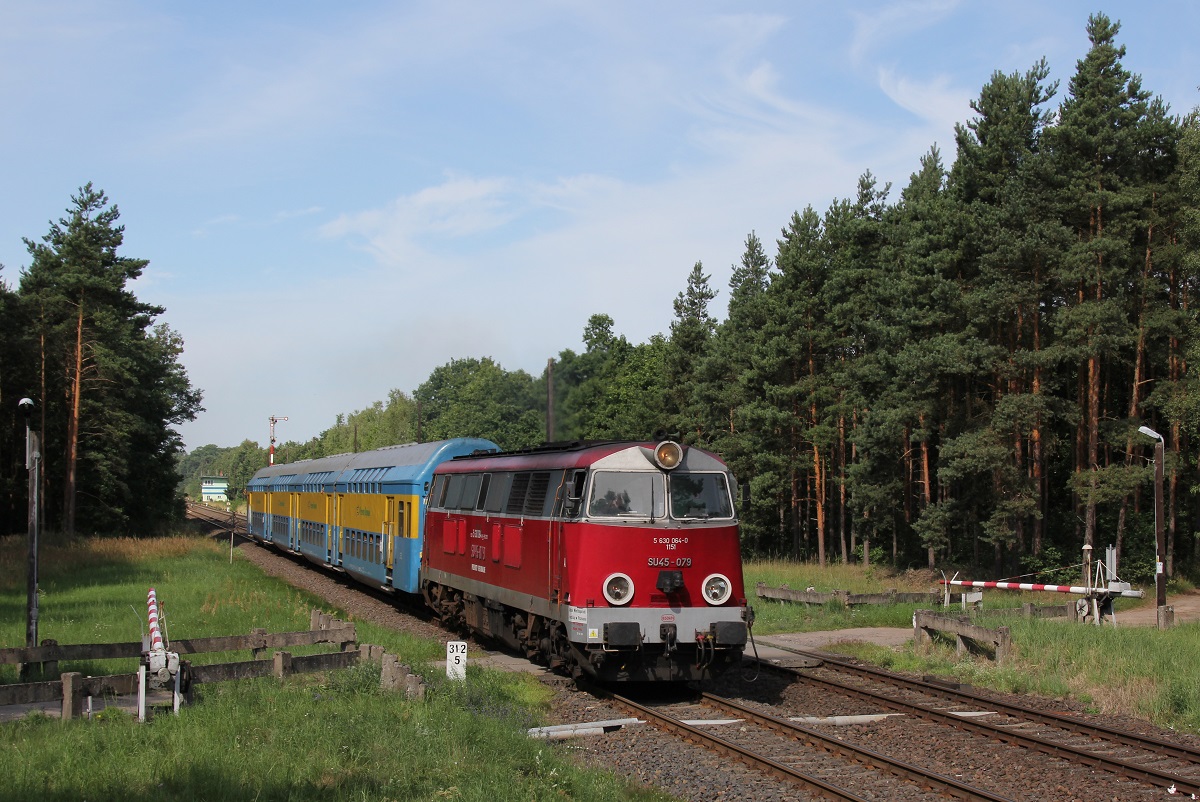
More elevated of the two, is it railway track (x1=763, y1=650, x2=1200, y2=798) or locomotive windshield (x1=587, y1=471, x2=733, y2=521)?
locomotive windshield (x1=587, y1=471, x2=733, y2=521)

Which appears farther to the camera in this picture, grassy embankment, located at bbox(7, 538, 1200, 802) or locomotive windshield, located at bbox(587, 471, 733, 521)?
locomotive windshield, located at bbox(587, 471, 733, 521)

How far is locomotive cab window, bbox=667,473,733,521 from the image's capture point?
13.5 meters

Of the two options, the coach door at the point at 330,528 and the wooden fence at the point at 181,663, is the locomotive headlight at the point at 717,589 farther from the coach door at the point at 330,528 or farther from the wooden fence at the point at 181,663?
the coach door at the point at 330,528

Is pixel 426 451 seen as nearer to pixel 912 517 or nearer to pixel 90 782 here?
pixel 90 782

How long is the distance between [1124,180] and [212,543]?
40293 mm

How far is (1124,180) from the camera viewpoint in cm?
3238

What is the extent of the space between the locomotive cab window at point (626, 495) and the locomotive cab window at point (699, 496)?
0.70 ft

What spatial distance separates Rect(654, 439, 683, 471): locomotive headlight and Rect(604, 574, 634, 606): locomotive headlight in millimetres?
1583

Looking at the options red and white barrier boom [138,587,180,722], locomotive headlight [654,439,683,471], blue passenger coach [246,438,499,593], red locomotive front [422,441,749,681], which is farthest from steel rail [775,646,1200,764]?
blue passenger coach [246,438,499,593]

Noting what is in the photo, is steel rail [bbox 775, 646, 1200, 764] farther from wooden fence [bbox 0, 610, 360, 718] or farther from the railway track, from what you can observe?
wooden fence [bbox 0, 610, 360, 718]

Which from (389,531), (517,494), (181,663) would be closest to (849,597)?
(517,494)

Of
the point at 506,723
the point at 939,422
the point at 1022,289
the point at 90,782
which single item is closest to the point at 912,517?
the point at 939,422

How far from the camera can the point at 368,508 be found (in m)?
26.9

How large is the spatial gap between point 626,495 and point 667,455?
781mm
